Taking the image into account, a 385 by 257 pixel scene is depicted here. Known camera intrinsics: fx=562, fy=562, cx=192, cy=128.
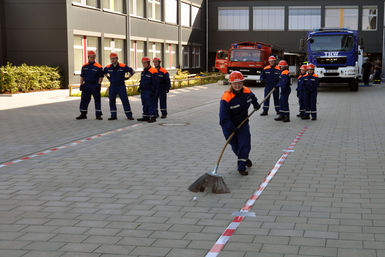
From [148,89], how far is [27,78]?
12.6 m

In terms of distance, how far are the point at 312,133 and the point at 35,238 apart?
29.0ft

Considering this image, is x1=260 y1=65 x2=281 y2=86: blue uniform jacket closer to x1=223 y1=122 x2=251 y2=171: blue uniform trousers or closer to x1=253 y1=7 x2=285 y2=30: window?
x1=223 y1=122 x2=251 y2=171: blue uniform trousers

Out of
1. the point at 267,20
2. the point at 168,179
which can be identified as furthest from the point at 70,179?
the point at 267,20

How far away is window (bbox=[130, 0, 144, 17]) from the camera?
38188mm

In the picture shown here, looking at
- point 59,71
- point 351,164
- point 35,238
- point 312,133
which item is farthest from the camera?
point 59,71

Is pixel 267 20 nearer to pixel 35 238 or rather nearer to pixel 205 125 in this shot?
pixel 205 125

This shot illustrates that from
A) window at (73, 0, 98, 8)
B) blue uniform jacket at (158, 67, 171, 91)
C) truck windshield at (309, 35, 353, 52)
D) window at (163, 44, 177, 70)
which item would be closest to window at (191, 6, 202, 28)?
window at (163, 44, 177, 70)

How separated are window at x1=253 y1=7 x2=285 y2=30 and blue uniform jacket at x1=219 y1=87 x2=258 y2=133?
1816 inches

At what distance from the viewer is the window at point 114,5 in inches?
1346

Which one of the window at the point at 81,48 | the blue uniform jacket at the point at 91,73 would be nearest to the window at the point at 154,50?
the window at the point at 81,48

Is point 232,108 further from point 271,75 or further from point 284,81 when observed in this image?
point 271,75

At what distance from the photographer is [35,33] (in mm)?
29875

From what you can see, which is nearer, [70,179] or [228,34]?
[70,179]

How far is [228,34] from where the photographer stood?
5397cm
